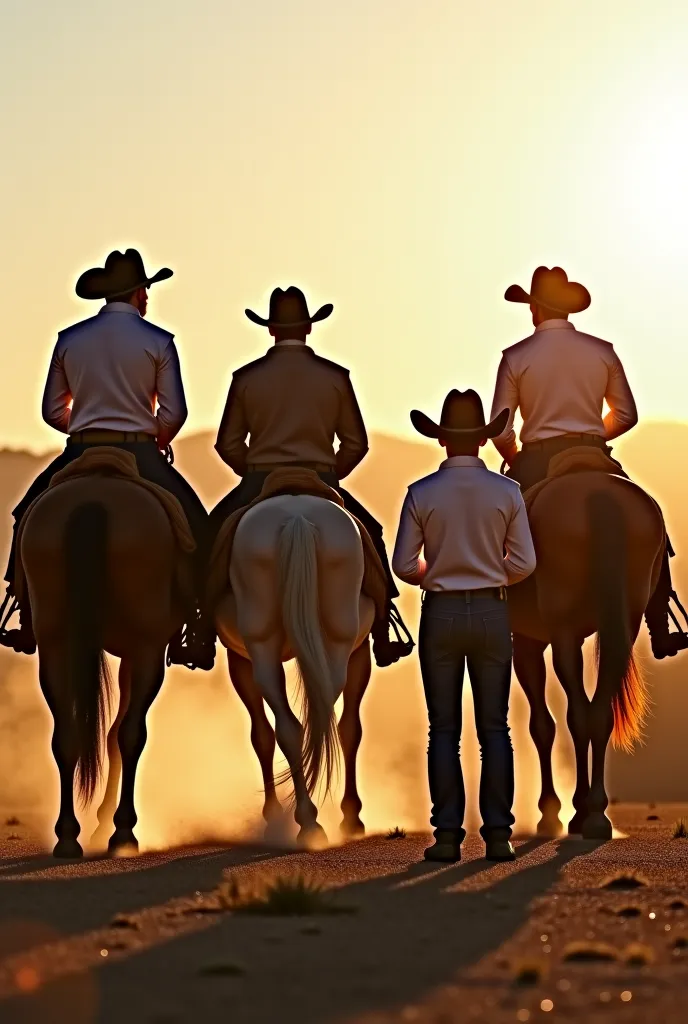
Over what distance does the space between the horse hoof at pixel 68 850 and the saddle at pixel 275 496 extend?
1.66m

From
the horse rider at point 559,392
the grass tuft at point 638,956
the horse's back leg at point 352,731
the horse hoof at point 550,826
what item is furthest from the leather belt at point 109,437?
the grass tuft at point 638,956

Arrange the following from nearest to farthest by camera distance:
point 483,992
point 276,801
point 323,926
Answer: point 483,992
point 323,926
point 276,801

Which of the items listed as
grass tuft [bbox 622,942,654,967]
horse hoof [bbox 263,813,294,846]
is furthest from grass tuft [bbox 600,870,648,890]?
horse hoof [bbox 263,813,294,846]

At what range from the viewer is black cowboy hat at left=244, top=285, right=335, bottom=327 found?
11.2 metres

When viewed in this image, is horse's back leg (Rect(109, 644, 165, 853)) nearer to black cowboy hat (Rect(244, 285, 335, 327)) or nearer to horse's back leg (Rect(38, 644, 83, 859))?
horse's back leg (Rect(38, 644, 83, 859))

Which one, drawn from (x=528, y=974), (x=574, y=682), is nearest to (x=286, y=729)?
(x=574, y=682)

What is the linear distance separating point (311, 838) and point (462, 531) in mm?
2041

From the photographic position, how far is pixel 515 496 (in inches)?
354

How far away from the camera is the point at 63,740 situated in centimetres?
964

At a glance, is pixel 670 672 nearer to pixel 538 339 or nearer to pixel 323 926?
pixel 538 339

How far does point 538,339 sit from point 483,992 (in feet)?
25.0

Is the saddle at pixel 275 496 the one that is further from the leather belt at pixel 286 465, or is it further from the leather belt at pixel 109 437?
the leather belt at pixel 109 437

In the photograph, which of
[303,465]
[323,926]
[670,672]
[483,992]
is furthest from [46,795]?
[670,672]

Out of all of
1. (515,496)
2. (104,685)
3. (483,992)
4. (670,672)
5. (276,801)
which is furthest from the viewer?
(670,672)
